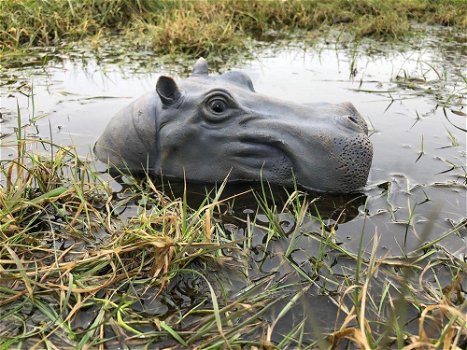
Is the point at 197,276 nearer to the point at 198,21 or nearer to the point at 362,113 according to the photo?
the point at 362,113

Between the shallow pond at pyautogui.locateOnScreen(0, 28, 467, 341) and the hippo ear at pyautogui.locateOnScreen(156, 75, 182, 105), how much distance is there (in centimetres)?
85

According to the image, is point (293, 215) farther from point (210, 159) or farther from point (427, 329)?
point (427, 329)

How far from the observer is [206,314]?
2.27 metres

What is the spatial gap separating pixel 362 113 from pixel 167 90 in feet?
7.18

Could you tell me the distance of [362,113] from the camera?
4852 mm

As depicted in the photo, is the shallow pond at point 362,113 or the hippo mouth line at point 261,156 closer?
the shallow pond at point 362,113

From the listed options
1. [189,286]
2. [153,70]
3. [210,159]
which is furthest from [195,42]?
[189,286]

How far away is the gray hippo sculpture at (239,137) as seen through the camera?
3160 mm

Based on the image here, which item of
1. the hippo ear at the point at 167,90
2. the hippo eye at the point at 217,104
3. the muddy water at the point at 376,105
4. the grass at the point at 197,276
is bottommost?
the muddy water at the point at 376,105

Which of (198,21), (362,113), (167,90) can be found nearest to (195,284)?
(167,90)

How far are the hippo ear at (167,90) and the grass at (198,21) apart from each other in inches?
135

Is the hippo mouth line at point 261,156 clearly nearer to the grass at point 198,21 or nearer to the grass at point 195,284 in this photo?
the grass at point 195,284

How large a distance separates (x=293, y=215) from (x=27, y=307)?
61.1 inches

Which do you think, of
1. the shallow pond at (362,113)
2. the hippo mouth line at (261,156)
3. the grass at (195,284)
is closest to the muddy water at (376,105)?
the shallow pond at (362,113)
